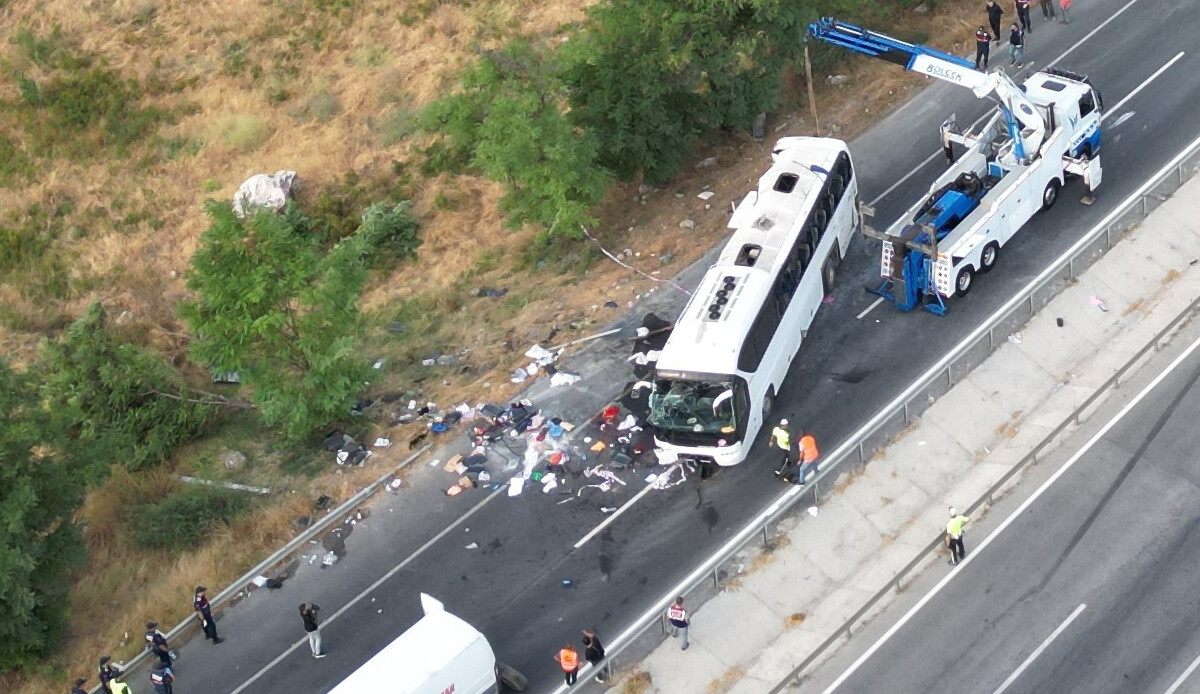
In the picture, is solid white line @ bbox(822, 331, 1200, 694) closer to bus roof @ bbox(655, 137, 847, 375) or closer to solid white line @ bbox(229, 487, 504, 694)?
bus roof @ bbox(655, 137, 847, 375)

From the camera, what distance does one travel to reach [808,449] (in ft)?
84.1

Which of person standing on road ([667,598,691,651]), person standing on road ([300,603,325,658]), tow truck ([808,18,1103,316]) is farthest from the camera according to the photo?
tow truck ([808,18,1103,316])

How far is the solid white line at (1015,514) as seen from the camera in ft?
75.7

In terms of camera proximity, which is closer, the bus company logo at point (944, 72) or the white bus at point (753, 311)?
the white bus at point (753, 311)

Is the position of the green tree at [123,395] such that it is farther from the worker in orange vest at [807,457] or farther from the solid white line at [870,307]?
the solid white line at [870,307]

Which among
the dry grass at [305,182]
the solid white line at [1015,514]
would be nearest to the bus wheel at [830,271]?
the dry grass at [305,182]

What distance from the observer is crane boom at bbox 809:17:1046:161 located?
29.5m

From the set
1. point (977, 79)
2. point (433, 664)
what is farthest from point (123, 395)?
point (977, 79)

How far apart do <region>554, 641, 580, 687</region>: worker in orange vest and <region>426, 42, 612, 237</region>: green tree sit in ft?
38.7

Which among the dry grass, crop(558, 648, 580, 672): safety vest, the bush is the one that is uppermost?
crop(558, 648, 580, 672): safety vest

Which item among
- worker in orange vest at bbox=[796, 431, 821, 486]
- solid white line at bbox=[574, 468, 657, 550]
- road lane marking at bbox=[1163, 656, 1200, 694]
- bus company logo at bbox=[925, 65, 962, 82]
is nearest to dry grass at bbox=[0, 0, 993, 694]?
worker in orange vest at bbox=[796, 431, 821, 486]

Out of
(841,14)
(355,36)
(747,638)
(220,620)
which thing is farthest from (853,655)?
(355,36)

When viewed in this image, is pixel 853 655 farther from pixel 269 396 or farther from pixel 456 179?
pixel 456 179

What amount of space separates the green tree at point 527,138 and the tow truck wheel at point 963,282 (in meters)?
8.50
